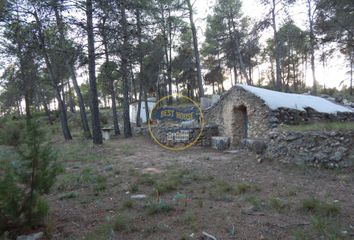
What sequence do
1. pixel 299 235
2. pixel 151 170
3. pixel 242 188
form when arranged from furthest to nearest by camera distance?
pixel 151 170 → pixel 242 188 → pixel 299 235

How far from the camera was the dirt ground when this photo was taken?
3.66m

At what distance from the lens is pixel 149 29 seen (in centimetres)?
1148

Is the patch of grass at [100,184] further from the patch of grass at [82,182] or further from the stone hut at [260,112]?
the stone hut at [260,112]

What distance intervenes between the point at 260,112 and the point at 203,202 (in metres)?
6.50

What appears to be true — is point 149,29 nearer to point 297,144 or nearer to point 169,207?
point 297,144

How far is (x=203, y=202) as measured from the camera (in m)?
4.80

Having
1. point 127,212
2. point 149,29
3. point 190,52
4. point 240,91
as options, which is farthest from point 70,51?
point 190,52

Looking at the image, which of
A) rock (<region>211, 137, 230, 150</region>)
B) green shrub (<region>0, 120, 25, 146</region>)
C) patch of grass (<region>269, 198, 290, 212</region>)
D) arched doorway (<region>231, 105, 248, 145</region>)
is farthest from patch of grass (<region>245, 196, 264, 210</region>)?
arched doorway (<region>231, 105, 248, 145</region>)

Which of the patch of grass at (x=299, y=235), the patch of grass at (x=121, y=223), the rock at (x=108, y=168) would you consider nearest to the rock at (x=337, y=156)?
the patch of grass at (x=299, y=235)

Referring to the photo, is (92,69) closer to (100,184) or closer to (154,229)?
(100,184)

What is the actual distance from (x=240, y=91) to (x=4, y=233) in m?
9.88

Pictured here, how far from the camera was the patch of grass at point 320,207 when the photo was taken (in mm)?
4078

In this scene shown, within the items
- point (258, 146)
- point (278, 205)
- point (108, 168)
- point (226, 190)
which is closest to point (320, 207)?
point (278, 205)

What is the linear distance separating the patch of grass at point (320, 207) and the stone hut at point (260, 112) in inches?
221
